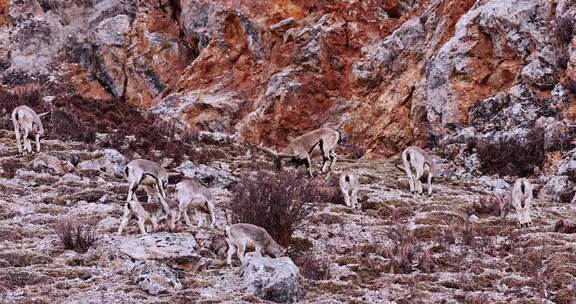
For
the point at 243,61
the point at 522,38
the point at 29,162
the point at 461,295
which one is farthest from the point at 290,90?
the point at 461,295

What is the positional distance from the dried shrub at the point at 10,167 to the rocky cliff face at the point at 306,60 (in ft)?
57.9

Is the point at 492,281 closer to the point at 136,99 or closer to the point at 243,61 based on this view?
the point at 243,61

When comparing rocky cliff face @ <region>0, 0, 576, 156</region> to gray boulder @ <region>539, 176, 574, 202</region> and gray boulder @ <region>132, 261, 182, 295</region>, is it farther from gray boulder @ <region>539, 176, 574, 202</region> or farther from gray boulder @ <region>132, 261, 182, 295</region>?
gray boulder @ <region>132, 261, 182, 295</region>

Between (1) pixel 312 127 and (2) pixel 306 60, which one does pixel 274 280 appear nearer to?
(1) pixel 312 127

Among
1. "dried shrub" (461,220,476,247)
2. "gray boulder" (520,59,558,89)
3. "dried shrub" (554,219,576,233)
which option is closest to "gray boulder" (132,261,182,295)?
"dried shrub" (461,220,476,247)

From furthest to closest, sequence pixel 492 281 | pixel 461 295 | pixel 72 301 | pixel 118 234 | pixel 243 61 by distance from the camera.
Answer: pixel 243 61
pixel 118 234
pixel 492 281
pixel 461 295
pixel 72 301

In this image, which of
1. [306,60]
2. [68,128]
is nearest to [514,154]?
[306,60]

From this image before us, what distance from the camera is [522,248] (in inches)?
588

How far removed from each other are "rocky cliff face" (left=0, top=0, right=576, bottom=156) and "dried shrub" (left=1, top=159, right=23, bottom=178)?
17658mm

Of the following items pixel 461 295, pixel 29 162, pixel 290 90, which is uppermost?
pixel 290 90

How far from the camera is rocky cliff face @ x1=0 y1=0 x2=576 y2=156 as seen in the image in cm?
3058

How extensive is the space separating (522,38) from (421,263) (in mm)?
19812

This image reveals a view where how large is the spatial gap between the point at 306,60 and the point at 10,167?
2096 cm

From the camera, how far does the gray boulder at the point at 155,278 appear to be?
11.0 metres
